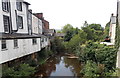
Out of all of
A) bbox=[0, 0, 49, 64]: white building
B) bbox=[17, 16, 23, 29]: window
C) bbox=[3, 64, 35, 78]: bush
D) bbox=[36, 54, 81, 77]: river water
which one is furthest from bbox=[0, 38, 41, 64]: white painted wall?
bbox=[36, 54, 81, 77]: river water

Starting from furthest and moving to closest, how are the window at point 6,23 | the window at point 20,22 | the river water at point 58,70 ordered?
the river water at point 58,70, the window at point 20,22, the window at point 6,23

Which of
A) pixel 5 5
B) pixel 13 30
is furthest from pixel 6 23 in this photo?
pixel 5 5

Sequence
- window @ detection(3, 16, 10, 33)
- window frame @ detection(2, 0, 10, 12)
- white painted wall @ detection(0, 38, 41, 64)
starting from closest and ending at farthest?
white painted wall @ detection(0, 38, 41, 64)
window frame @ detection(2, 0, 10, 12)
window @ detection(3, 16, 10, 33)

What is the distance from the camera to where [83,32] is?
3200 centimetres

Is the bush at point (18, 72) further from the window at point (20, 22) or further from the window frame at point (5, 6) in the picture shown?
the window frame at point (5, 6)

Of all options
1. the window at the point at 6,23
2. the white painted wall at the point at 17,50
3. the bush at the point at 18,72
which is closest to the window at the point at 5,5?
the window at the point at 6,23

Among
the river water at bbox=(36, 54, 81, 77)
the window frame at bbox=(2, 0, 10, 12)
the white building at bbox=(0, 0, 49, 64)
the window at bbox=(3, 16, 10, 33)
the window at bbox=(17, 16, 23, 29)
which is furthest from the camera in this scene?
the river water at bbox=(36, 54, 81, 77)

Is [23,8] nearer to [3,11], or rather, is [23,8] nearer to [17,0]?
[17,0]

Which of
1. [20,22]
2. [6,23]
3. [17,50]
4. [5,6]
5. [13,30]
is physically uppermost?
[5,6]

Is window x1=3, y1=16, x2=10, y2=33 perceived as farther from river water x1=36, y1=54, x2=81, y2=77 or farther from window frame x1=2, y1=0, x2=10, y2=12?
river water x1=36, y1=54, x2=81, y2=77

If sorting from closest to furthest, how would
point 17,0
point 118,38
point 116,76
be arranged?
point 116,76, point 118,38, point 17,0

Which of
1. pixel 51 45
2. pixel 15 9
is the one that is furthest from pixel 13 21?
pixel 51 45

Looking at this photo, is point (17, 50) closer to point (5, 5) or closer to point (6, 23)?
point (6, 23)

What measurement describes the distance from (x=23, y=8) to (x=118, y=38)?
12.7 metres
